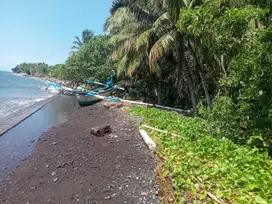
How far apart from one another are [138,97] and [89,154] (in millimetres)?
13915

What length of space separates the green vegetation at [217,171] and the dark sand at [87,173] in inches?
25.0

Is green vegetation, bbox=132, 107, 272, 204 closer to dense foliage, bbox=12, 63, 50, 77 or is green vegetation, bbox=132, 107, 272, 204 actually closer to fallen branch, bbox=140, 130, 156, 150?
fallen branch, bbox=140, 130, 156, 150

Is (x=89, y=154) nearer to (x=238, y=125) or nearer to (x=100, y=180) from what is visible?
(x=100, y=180)

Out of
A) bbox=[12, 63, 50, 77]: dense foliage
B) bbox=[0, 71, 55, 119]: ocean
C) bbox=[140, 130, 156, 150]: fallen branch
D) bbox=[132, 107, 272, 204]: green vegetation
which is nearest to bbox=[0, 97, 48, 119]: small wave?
bbox=[0, 71, 55, 119]: ocean

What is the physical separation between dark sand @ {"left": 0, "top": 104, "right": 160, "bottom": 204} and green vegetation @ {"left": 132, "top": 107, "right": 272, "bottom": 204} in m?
0.64

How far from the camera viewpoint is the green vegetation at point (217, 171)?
373 centimetres

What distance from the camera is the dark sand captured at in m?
5.21

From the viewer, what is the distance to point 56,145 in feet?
29.8

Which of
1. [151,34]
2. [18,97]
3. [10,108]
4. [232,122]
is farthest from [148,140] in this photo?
[18,97]

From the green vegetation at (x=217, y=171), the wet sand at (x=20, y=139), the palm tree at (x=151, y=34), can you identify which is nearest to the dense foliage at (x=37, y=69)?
the wet sand at (x=20, y=139)

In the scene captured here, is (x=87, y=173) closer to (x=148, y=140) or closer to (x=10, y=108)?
(x=148, y=140)

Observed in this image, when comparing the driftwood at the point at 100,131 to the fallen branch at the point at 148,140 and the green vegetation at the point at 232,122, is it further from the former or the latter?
the green vegetation at the point at 232,122

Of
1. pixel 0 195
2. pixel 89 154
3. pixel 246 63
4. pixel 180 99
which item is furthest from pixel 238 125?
pixel 180 99

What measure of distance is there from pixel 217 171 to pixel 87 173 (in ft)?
10.4
